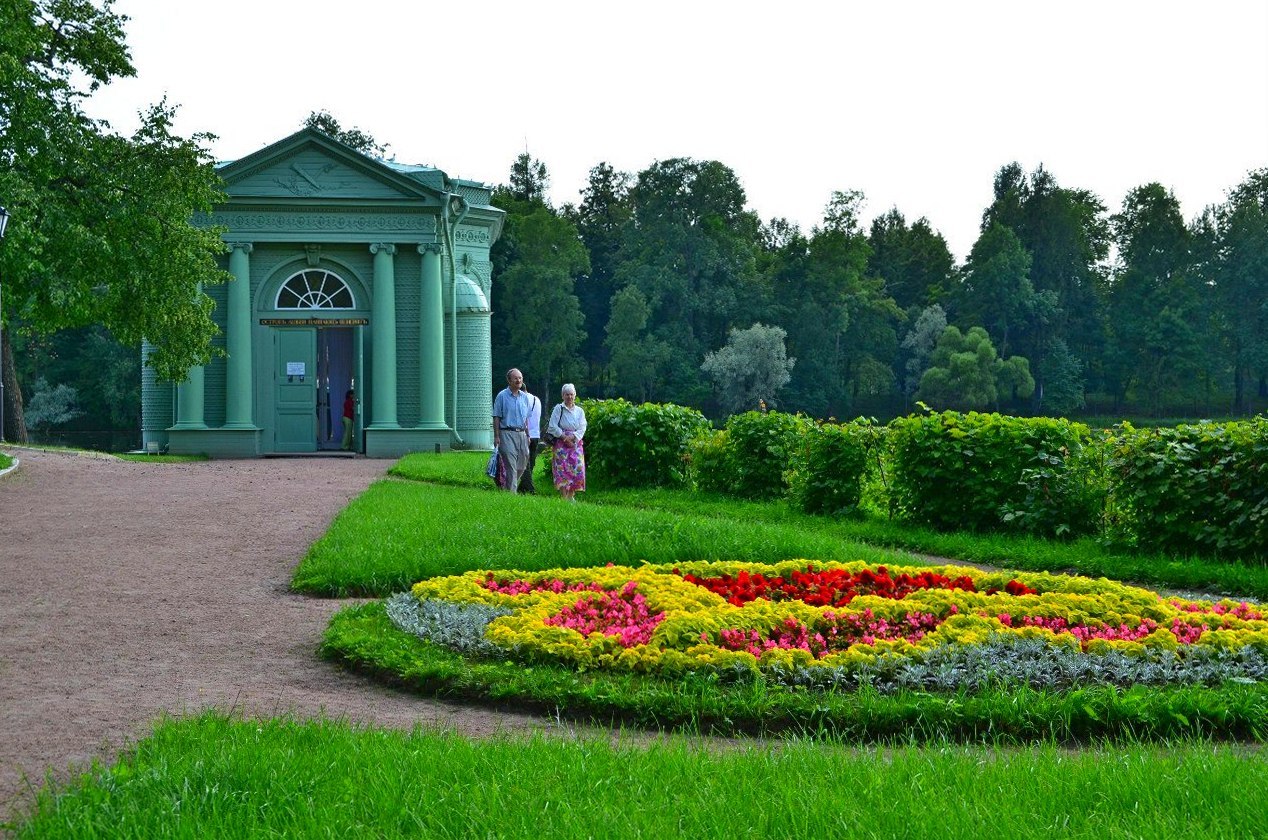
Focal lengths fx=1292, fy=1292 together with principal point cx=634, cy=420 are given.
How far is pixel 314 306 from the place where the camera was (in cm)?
2956

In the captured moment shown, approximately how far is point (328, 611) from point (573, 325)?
2239 inches

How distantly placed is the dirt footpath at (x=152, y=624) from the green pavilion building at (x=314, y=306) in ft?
40.0

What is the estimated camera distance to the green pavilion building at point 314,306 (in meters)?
28.8

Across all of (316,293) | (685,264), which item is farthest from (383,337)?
(685,264)

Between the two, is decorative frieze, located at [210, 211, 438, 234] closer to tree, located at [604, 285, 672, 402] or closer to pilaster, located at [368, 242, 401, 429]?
pilaster, located at [368, 242, 401, 429]

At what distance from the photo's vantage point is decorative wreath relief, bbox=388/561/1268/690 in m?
6.29

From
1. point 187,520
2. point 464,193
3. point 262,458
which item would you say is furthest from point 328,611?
point 464,193

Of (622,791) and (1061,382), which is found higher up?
(1061,382)

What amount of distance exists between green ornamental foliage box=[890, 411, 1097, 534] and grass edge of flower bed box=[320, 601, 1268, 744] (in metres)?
7.04

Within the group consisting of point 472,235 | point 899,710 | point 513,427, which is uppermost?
point 472,235

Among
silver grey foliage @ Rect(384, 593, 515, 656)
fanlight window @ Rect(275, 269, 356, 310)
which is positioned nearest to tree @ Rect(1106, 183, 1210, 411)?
fanlight window @ Rect(275, 269, 356, 310)

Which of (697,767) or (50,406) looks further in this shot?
(50,406)

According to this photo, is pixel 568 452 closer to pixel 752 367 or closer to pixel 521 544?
pixel 521 544

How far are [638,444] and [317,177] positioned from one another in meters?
13.5
